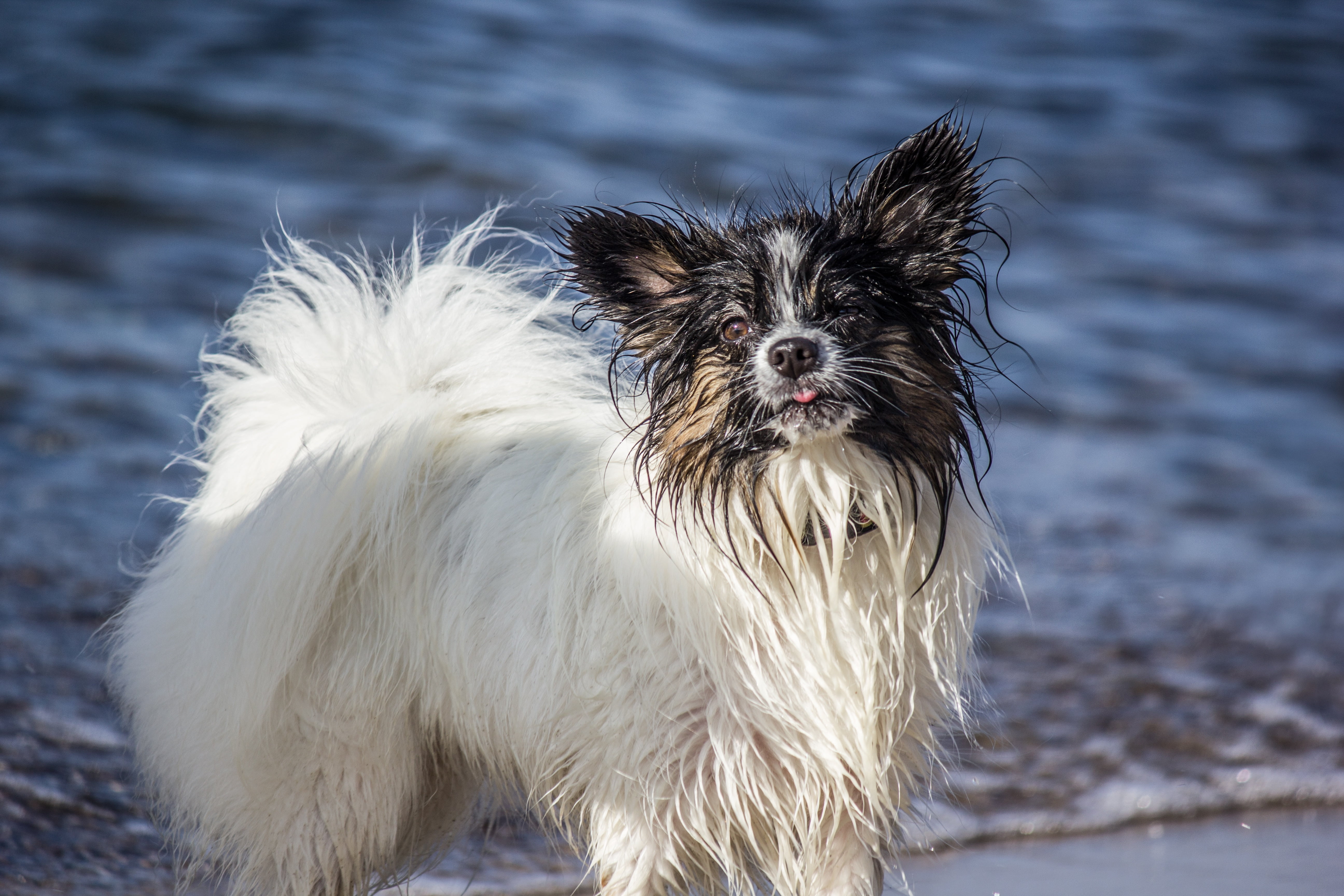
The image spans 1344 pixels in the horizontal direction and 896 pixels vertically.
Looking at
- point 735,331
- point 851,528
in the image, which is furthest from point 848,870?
point 735,331

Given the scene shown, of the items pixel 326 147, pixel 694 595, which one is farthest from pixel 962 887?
pixel 326 147

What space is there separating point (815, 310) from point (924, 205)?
35 centimetres

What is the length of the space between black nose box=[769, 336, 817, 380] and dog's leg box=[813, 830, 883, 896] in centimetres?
104

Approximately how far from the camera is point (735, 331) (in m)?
2.58

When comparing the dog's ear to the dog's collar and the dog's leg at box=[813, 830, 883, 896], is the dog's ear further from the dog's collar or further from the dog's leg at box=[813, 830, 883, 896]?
the dog's leg at box=[813, 830, 883, 896]

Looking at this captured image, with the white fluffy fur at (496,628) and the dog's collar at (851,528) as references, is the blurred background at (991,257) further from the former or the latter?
the dog's collar at (851,528)

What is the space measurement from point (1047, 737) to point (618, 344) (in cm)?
246

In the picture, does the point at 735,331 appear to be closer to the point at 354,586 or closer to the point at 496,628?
the point at 496,628

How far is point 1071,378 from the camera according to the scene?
7770 millimetres

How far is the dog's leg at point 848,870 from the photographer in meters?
2.87

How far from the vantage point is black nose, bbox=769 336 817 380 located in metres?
2.48

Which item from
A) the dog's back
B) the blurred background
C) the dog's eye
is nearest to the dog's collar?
the dog's eye

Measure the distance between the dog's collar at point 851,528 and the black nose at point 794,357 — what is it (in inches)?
13.2

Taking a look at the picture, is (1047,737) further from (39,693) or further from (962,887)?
(39,693)
